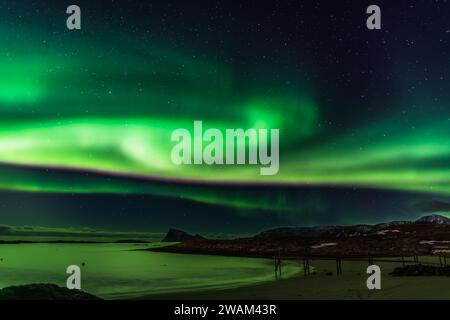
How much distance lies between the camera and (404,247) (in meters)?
20.7

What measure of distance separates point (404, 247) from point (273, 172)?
11.9m

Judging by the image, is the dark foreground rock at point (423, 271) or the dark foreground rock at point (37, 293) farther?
the dark foreground rock at point (423, 271)

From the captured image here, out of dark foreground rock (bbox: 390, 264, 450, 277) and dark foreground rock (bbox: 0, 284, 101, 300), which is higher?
dark foreground rock (bbox: 0, 284, 101, 300)

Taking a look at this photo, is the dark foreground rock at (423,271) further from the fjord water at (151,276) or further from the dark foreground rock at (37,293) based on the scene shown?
the dark foreground rock at (37,293)

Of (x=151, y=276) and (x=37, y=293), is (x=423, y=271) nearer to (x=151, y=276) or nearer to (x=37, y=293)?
(x=37, y=293)

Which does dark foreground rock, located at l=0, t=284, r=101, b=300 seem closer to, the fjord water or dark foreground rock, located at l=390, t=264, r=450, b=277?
the fjord water

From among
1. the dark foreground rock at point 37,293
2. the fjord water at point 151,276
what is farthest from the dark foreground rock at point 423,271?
the dark foreground rock at point 37,293

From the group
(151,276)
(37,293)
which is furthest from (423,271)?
(151,276)

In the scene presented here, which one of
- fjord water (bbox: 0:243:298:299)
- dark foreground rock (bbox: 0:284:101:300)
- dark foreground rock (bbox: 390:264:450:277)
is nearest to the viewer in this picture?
dark foreground rock (bbox: 0:284:101:300)

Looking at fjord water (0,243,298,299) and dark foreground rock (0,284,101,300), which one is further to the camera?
fjord water (0,243,298,299)

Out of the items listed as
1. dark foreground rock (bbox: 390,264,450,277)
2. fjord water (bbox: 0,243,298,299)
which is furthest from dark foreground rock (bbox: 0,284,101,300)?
dark foreground rock (bbox: 390,264,450,277)
